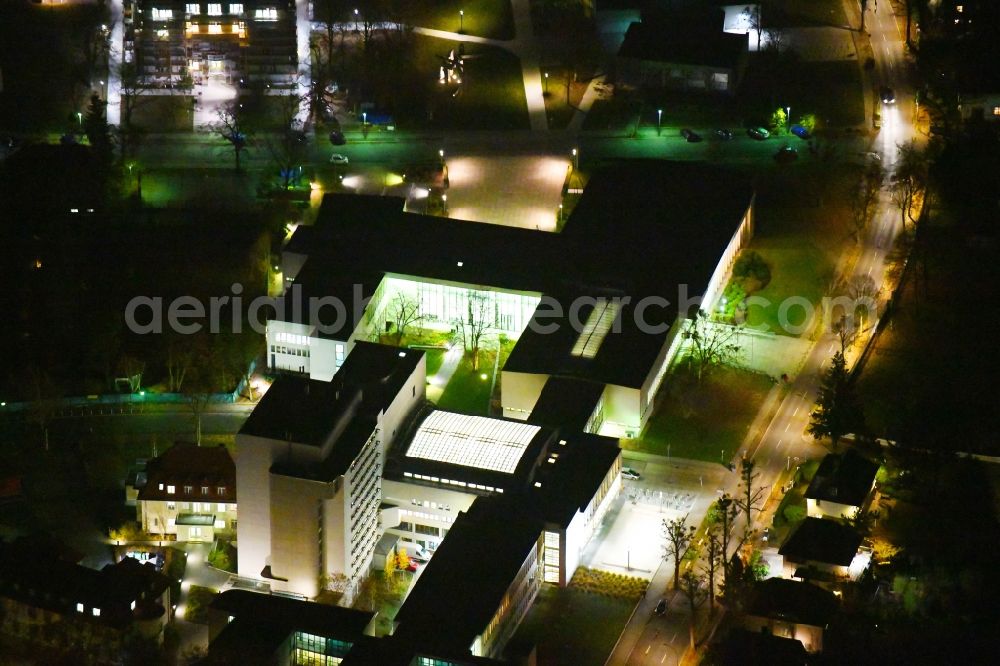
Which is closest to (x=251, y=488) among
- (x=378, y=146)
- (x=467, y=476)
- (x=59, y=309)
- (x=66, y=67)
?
(x=467, y=476)

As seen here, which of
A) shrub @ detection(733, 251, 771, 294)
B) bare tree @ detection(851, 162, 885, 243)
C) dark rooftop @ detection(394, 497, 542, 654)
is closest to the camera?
dark rooftop @ detection(394, 497, 542, 654)

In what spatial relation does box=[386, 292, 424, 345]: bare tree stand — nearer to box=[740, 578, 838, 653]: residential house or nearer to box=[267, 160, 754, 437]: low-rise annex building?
box=[267, 160, 754, 437]: low-rise annex building

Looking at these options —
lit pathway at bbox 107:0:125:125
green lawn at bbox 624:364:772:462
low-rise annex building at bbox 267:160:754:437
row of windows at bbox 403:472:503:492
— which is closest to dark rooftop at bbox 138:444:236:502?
row of windows at bbox 403:472:503:492

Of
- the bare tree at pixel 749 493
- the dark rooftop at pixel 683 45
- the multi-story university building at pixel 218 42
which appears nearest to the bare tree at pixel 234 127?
the multi-story university building at pixel 218 42

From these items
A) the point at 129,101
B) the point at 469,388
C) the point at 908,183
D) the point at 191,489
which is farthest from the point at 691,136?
the point at 191,489

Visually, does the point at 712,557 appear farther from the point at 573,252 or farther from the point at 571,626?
the point at 573,252

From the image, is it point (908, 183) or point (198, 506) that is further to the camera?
point (908, 183)
